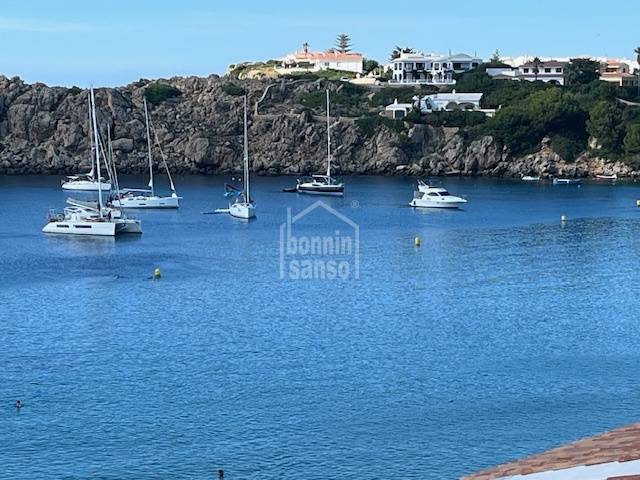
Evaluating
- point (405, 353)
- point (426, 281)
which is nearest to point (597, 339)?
point (405, 353)

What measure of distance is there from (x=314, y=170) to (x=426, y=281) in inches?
2217

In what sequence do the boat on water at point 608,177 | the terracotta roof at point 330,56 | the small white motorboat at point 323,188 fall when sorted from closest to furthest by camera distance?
1. the small white motorboat at point 323,188
2. the boat on water at point 608,177
3. the terracotta roof at point 330,56

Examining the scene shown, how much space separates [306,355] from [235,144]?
72.1m

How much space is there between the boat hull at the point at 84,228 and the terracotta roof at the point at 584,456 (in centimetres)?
4770

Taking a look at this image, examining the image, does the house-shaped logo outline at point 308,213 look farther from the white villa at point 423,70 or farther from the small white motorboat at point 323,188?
the white villa at point 423,70

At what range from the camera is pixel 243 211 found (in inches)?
2731

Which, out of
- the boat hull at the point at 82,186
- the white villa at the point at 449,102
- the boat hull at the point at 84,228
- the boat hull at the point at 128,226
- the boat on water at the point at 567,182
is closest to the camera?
the boat hull at the point at 84,228

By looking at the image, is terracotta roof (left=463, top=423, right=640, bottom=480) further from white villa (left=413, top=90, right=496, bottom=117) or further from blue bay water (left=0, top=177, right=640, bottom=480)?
white villa (left=413, top=90, right=496, bottom=117)

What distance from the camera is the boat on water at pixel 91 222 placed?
6100 cm

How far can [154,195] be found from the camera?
79.9 metres

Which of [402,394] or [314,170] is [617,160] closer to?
[314,170]

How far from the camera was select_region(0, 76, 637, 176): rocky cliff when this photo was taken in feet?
335

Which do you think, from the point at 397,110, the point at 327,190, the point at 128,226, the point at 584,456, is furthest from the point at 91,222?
the point at 397,110

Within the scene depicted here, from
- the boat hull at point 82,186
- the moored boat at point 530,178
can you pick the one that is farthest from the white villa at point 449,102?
the boat hull at point 82,186
